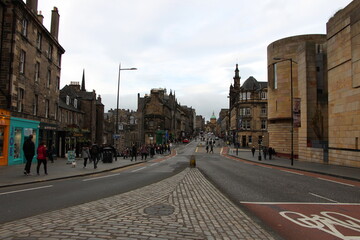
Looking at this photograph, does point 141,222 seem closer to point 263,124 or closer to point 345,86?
point 345,86

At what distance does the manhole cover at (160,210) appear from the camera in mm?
5962

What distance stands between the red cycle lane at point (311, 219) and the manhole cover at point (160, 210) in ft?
7.35

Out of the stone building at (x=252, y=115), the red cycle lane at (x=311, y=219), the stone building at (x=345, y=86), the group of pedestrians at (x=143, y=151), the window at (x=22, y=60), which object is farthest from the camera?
the stone building at (x=252, y=115)

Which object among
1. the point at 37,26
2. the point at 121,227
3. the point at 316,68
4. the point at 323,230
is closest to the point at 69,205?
the point at 121,227

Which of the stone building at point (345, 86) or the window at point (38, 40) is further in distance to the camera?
the window at point (38, 40)

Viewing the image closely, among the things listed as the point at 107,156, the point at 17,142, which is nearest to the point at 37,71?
the point at 17,142

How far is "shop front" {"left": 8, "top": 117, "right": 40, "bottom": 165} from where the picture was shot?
18.9m

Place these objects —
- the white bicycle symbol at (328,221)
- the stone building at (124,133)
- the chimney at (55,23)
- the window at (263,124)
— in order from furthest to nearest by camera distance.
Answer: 1. the window at (263,124)
2. the stone building at (124,133)
3. the chimney at (55,23)
4. the white bicycle symbol at (328,221)

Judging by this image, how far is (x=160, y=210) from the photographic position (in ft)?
20.5

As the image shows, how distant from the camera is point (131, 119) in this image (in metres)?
82.5

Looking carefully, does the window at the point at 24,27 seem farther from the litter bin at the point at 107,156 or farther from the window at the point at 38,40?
the litter bin at the point at 107,156

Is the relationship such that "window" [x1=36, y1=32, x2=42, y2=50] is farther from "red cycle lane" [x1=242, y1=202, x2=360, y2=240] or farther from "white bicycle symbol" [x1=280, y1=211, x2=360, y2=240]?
"white bicycle symbol" [x1=280, y1=211, x2=360, y2=240]

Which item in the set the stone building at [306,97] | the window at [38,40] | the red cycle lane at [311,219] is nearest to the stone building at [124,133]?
the window at [38,40]

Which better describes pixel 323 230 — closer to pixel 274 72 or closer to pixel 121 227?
pixel 121 227
